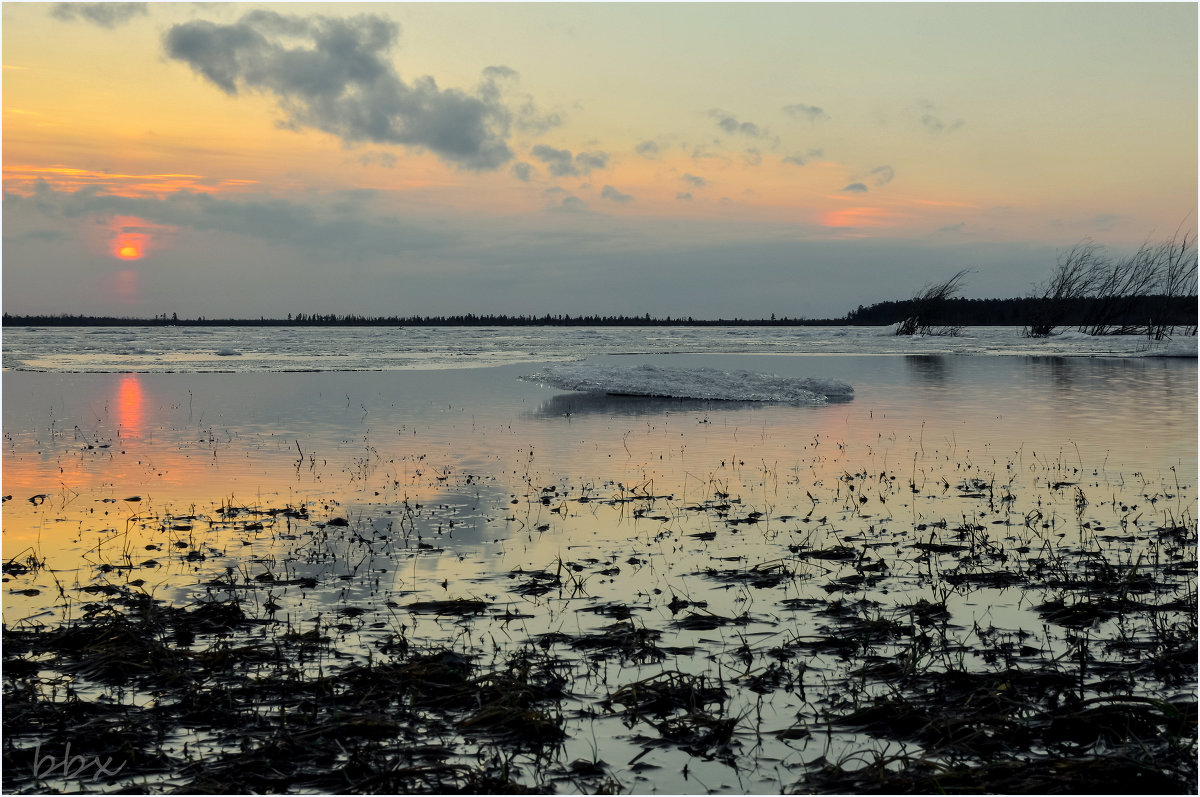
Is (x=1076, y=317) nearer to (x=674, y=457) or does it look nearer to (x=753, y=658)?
(x=674, y=457)

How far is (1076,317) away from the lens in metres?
72.4

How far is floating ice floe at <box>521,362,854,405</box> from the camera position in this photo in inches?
964

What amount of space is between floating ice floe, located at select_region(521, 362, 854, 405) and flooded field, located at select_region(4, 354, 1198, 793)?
8948 mm

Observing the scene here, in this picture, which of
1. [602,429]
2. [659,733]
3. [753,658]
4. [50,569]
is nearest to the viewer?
[659,733]

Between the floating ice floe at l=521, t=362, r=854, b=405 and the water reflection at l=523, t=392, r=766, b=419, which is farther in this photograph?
the floating ice floe at l=521, t=362, r=854, b=405

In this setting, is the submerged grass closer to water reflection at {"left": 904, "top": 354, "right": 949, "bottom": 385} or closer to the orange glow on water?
the orange glow on water

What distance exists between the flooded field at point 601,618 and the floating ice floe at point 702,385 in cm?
895

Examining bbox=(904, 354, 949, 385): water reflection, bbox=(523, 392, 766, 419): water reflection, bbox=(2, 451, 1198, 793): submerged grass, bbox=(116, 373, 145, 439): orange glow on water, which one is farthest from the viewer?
bbox=(904, 354, 949, 385): water reflection

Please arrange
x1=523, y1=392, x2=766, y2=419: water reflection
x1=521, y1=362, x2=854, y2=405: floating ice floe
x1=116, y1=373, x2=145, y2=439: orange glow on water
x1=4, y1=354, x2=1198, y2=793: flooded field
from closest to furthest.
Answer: x1=4, y1=354, x2=1198, y2=793: flooded field < x1=116, y1=373, x2=145, y2=439: orange glow on water < x1=523, y1=392, x2=766, y2=419: water reflection < x1=521, y1=362, x2=854, y2=405: floating ice floe

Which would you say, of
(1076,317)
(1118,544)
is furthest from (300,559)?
(1076,317)

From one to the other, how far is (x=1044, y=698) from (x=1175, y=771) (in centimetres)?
87

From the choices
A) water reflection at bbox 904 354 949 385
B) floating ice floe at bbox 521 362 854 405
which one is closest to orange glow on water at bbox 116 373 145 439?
floating ice floe at bbox 521 362 854 405

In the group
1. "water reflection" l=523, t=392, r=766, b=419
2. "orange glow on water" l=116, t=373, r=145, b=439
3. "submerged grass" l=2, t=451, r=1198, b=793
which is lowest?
"submerged grass" l=2, t=451, r=1198, b=793

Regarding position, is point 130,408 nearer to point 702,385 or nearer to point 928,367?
point 702,385
